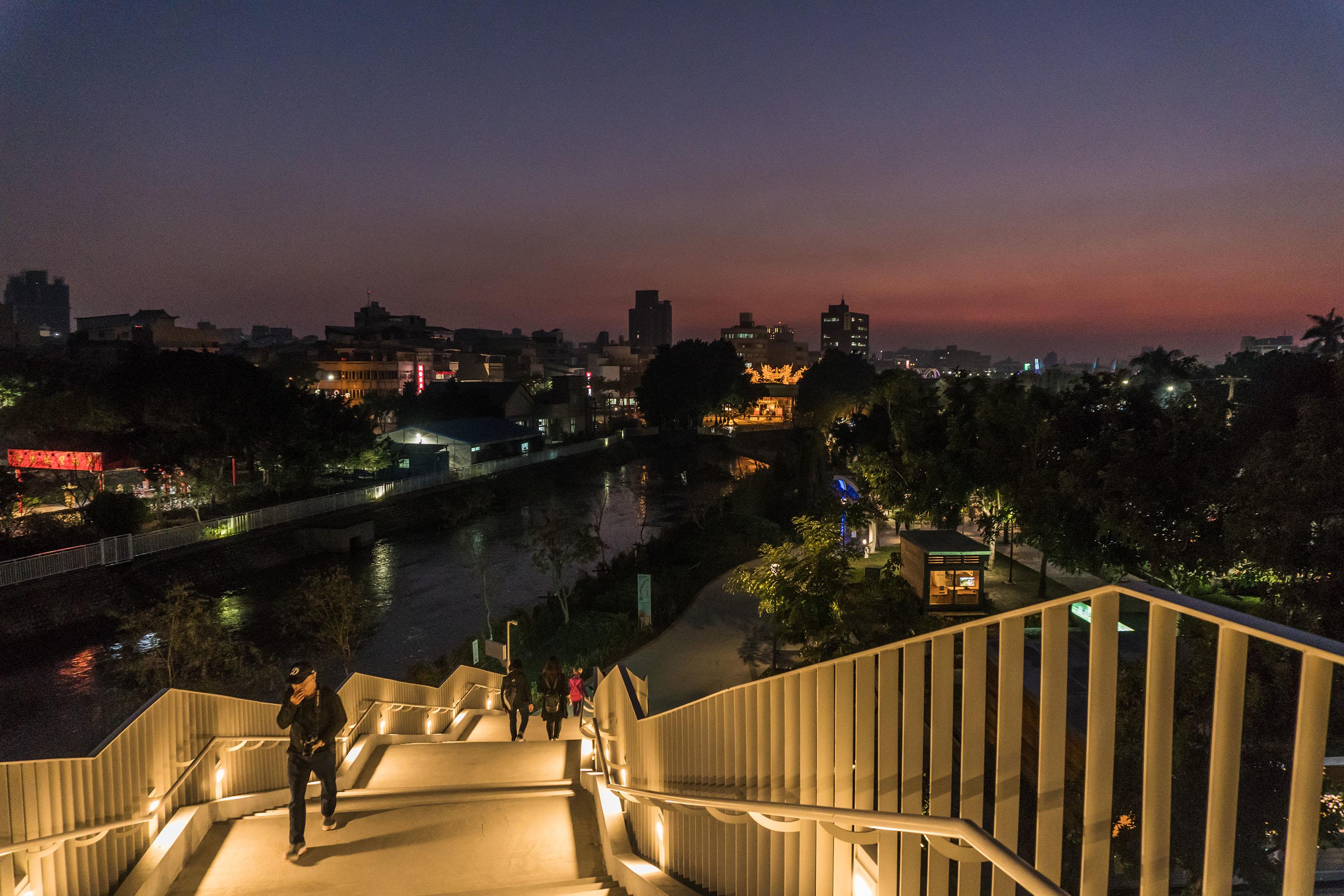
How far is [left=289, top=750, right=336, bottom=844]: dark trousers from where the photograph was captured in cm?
489

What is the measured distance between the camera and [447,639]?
20.8 m

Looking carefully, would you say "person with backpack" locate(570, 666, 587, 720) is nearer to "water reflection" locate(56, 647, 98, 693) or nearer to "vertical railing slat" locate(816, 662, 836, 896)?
"vertical railing slat" locate(816, 662, 836, 896)

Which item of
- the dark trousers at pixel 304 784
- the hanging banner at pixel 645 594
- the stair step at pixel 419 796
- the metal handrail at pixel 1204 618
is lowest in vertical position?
the hanging banner at pixel 645 594

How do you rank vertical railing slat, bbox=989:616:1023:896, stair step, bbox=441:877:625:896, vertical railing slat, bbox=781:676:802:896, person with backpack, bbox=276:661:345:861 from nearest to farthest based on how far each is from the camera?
vertical railing slat, bbox=989:616:1023:896, vertical railing slat, bbox=781:676:802:896, stair step, bbox=441:877:625:896, person with backpack, bbox=276:661:345:861

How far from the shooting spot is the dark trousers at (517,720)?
9.52 meters

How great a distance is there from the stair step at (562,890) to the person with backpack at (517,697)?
500 cm

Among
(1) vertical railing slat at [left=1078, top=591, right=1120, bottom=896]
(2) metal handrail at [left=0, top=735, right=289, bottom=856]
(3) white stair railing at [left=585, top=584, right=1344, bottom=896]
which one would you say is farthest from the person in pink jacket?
(1) vertical railing slat at [left=1078, top=591, right=1120, bottom=896]

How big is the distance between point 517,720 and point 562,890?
17.7 feet

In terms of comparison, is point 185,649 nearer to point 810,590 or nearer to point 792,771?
point 810,590

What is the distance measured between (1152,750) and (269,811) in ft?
19.7

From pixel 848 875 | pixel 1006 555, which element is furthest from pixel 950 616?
pixel 848 875

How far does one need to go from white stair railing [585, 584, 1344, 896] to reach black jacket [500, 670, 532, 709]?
5937mm

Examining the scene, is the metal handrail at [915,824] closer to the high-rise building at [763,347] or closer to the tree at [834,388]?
the tree at [834,388]

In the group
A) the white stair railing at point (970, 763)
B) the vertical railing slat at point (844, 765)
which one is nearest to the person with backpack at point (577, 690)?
the white stair railing at point (970, 763)
